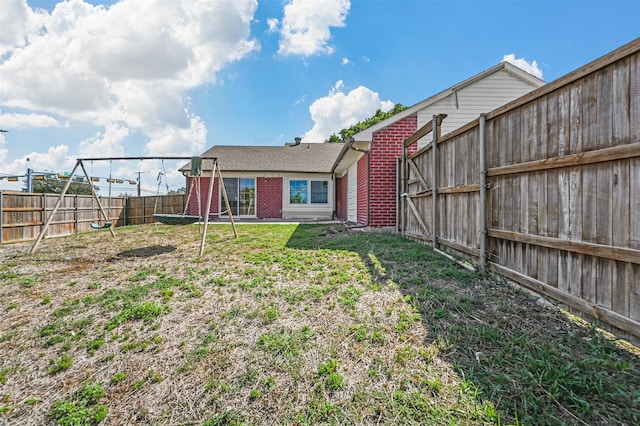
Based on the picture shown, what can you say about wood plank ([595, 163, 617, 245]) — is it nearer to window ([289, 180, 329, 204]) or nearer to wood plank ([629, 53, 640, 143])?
wood plank ([629, 53, 640, 143])

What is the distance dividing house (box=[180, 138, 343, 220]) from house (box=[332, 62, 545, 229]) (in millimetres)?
7289

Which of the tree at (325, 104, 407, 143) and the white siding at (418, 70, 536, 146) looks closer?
the white siding at (418, 70, 536, 146)

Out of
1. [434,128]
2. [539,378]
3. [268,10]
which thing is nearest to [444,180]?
[434,128]

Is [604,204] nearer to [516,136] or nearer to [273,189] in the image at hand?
[516,136]

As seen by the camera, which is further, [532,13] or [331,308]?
[532,13]

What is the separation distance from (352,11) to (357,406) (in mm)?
10022

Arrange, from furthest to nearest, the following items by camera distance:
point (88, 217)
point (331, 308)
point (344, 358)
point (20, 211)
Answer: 1. point (88, 217)
2. point (20, 211)
3. point (331, 308)
4. point (344, 358)

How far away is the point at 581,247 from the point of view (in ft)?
6.95

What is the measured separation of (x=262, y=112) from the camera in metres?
15.4

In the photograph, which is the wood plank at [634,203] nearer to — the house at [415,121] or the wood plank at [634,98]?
the wood plank at [634,98]

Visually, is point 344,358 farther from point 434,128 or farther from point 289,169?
point 289,169

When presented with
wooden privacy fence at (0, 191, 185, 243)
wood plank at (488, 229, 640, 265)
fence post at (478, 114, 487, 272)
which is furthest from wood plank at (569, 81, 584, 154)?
wooden privacy fence at (0, 191, 185, 243)

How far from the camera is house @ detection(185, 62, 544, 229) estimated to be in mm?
7426

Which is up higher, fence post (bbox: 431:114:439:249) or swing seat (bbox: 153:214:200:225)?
fence post (bbox: 431:114:439:249)
